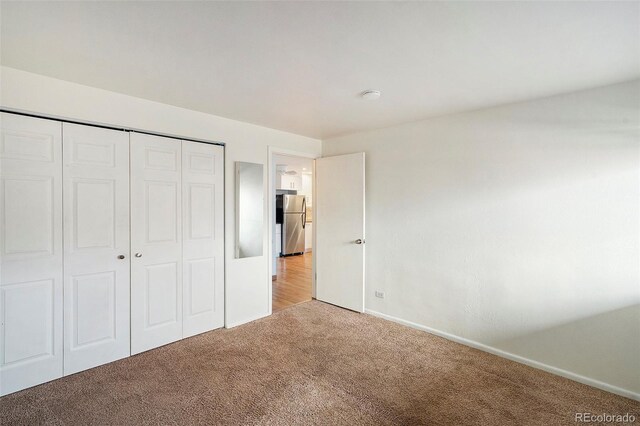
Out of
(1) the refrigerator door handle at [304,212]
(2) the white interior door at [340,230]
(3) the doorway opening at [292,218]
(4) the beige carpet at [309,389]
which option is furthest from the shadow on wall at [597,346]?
(1) the refrigerator door handle at [304,212]

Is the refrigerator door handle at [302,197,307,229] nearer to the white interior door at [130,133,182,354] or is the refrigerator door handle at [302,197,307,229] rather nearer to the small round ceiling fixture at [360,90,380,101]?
the white interior door at [130,133,182,354]

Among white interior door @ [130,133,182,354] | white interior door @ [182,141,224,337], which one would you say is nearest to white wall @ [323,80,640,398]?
white interior door @ [182,141,224,337]

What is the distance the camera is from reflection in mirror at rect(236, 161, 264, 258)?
11.0 ft

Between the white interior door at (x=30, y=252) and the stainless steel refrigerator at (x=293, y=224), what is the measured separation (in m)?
5.57

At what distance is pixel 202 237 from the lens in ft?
A: 10.3

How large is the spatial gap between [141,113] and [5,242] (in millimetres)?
1382

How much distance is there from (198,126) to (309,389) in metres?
2.61

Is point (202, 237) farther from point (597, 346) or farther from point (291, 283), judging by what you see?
point (597, 346)

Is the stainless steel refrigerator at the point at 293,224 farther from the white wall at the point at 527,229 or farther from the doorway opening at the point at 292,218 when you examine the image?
the white wall at the point at 527,229

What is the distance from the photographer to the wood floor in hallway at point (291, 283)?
14.1 ft

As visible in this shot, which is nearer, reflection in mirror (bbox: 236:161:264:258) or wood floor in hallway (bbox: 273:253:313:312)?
reflection in mirror (bbox: 236:161:264:258)

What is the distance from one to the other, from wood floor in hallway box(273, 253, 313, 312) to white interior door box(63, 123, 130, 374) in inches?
72.2

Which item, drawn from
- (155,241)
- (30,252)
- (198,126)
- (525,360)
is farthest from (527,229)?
(30,252)

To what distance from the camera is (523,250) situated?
8.76ft
